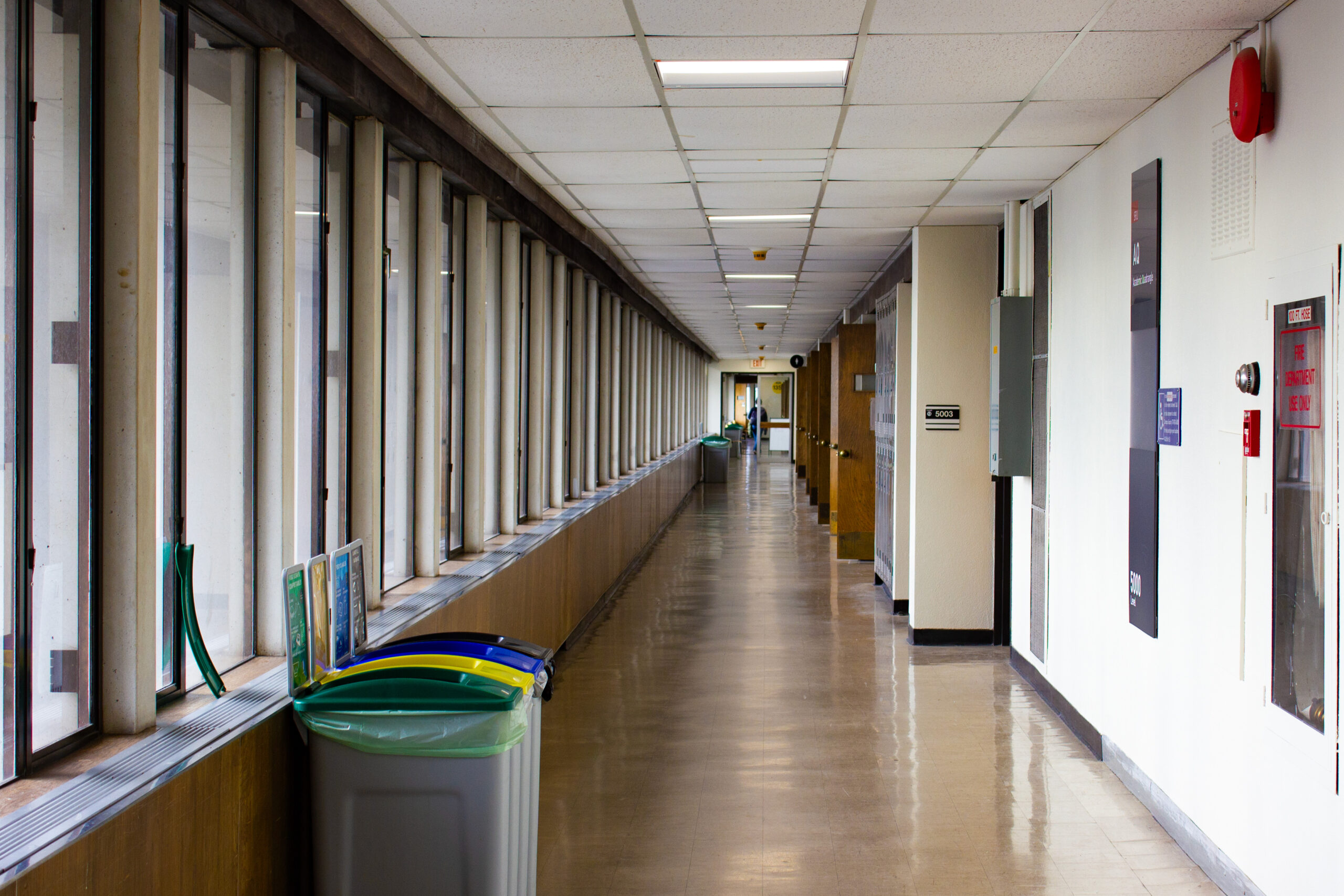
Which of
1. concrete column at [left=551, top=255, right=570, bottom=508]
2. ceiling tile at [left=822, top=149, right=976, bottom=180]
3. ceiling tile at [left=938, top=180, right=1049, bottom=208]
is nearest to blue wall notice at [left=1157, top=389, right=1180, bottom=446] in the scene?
ceiling tile at [left=822, top=149, right=976, bottom=180]

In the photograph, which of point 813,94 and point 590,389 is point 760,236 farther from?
point 813,94

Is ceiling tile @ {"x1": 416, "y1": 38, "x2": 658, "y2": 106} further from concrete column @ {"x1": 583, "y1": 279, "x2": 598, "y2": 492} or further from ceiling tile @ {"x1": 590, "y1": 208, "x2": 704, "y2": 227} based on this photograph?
concrete column @ {"x1": 583, "y1": 279, "x2": 598, "y2": 492}

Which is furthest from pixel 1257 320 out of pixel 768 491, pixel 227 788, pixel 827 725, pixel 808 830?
pixel 768 491

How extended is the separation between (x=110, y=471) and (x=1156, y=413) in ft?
11.9

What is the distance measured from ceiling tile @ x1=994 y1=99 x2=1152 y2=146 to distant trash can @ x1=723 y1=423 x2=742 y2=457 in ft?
80.0

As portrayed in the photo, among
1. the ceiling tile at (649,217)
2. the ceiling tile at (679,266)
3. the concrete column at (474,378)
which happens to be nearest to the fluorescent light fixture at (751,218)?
the ceiling tile at (649,217)

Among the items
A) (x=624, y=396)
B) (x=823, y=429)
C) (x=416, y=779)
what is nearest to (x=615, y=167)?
(x=416, y=779)

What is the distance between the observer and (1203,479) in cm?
358

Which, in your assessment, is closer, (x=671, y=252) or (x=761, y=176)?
(x=761, y=176)

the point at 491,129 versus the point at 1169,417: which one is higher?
the point at 491,129

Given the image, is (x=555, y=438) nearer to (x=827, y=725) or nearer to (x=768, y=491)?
(x=827, y=725)

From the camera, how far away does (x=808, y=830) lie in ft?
12.5

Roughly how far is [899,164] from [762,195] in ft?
3.46

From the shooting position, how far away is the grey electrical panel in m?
5.96
